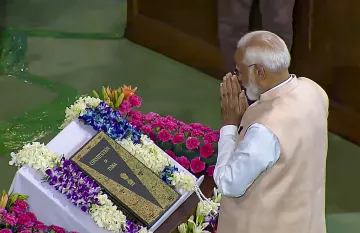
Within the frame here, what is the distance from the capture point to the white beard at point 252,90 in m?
2.04

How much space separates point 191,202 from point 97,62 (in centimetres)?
219

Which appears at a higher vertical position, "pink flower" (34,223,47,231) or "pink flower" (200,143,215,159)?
→ "pink flower" (34,223,47,231)

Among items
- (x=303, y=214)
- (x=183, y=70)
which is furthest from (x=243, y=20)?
(x=303, y=214)

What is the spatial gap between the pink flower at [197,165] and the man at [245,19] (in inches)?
43.8

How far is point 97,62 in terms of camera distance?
4.76 meters

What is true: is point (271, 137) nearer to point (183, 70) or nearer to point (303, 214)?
point (303, 214)

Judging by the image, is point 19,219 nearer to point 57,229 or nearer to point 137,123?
point 57,229

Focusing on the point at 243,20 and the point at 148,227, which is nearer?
the point at 148,227

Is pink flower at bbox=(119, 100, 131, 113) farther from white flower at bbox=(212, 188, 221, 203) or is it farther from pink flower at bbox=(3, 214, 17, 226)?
pink flower at bbox=(3, 214, 17, 226)

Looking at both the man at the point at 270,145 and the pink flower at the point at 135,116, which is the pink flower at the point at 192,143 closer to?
the pink flower at the point at 135,116

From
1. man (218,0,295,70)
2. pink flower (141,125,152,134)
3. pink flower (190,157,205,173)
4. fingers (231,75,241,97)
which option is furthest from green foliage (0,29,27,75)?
fingers (231,75,241,97)

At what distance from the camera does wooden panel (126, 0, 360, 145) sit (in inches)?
149

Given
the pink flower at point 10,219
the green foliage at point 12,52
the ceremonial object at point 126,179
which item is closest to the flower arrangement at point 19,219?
the pink flower at point 10,219

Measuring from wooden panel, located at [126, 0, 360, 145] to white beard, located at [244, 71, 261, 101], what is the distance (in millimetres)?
1784
